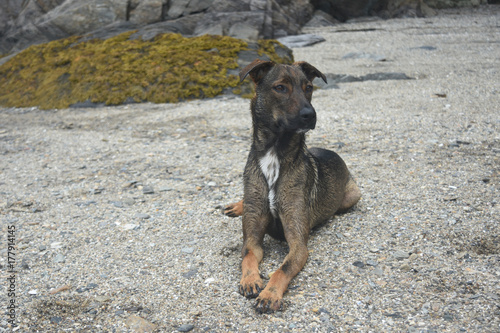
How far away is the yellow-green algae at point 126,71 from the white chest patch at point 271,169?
7712mm

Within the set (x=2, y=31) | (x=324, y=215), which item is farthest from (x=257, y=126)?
(x=2, y=31)

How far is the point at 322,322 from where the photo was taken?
369cm

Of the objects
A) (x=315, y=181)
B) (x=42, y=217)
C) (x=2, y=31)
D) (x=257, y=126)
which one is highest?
(x=257, y=126)

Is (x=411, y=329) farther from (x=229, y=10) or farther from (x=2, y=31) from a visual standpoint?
(x=2, y=31)

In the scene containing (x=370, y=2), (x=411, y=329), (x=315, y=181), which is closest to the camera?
(x=411, y=329)

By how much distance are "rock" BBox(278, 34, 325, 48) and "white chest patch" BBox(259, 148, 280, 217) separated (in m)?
14.3

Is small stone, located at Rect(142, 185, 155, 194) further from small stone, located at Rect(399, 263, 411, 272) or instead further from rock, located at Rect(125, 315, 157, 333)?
small stone, located at Rect(399, 263, 411, 272)

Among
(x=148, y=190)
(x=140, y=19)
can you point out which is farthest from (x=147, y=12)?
(x=148, y=190)

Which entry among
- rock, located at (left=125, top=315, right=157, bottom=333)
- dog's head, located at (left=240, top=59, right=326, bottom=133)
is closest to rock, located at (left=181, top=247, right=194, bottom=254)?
rock, located at (left=125, top=315, right=157, bottom=333)

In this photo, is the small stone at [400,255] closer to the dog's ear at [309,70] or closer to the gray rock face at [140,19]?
the dog's ear at [309,70]

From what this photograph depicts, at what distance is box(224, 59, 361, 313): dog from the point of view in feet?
14.3

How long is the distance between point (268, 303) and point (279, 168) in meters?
1.41

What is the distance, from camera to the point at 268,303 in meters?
3.85

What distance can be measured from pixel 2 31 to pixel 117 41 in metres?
12.4
